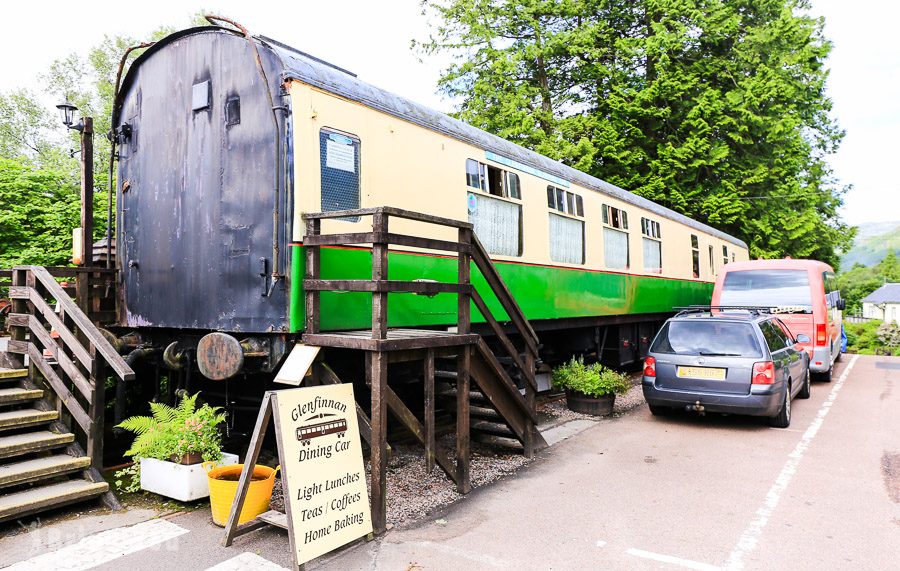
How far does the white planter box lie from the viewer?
474cm

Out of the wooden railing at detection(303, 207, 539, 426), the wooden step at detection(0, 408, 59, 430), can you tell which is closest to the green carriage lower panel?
the wooden railing at detection(303, 207, 539, 426)

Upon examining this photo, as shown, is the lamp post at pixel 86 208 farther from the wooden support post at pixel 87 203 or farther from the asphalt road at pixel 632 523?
the asphalt road at pixel 632 523

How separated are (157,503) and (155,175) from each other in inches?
125

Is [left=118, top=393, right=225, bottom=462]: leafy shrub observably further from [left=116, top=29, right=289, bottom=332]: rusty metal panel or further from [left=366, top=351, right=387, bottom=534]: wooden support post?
[left=366, top=351, right=387, bottom=534]: wooden support post

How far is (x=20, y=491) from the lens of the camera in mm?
4660

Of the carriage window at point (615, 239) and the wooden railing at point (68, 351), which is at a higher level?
the carriage window at point (615, 239)

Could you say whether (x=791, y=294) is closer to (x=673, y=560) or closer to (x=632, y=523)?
(x=632, y=523)

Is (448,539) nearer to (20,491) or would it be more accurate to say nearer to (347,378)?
(347,378)

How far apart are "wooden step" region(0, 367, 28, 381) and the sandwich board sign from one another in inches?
107

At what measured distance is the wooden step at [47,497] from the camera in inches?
166

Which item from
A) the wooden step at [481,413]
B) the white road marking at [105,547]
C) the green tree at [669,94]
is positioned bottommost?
the white road marking at [105,547]

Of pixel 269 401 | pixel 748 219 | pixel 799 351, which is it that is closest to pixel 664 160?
pixel 748 219

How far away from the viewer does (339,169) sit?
526cm

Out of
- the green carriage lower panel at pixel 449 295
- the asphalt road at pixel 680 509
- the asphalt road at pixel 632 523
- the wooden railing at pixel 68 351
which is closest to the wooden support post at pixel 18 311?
the wooden railing at pixel 68 351
